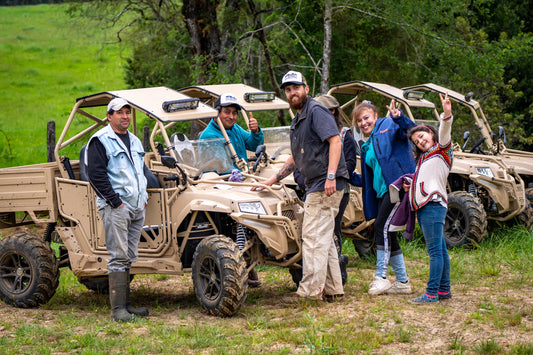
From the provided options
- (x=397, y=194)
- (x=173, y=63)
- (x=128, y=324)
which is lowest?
(x=128, y=324)

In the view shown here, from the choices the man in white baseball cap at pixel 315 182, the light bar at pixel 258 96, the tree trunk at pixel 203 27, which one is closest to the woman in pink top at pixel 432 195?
the man in white baseball cap at pixel 315 182

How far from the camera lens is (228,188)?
7004 millimetres

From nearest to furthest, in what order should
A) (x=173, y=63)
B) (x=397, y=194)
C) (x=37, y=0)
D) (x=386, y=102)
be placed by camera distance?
(x=397, y=194) → (x=386, y=102) → (x=173, y=63) → (x=37, y=0)

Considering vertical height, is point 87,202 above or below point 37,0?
below

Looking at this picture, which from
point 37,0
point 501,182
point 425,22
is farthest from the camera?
point 37,0

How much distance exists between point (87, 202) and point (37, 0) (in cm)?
5274

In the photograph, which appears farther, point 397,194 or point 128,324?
point 397,194

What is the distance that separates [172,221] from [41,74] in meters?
28.3

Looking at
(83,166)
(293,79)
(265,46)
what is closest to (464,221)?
(293,79)

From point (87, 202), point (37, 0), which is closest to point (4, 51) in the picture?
point (37, 0)

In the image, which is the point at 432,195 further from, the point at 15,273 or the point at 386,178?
the point at 15,273

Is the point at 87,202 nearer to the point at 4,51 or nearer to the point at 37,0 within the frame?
the point at 4,51

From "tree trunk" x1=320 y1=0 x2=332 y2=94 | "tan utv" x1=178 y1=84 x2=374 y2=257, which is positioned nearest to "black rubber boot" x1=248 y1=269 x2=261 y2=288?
"tan utv" x1=178 y1=84 x2=374 y2=257

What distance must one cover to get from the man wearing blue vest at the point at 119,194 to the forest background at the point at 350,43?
6590 millimetres
